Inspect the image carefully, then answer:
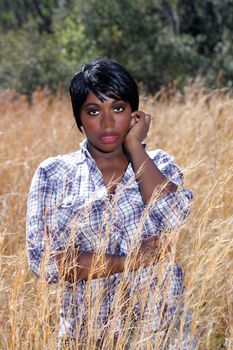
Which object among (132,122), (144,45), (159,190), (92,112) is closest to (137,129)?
(132,122)

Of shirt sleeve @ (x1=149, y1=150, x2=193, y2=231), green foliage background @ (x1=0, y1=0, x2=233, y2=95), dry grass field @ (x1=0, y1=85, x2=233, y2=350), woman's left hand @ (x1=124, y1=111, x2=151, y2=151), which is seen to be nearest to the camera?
dry grass field @ (x1=0, y1=85, x2=233, y2=350)

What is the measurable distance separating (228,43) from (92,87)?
31.6ft

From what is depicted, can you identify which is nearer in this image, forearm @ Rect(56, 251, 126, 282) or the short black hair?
forearm @ Rect(56, 251, 126, 282)

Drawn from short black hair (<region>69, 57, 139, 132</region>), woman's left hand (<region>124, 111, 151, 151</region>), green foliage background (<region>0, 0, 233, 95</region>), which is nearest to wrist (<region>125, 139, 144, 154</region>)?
woman's left hand (<region>124, 111, 151, 151</region>)

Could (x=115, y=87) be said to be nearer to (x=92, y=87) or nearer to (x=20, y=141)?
(x=92, y=87)

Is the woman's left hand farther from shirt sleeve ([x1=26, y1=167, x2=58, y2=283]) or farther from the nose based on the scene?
shirt sleeve ([x1=26, y1=167, x2=58, y2=283])

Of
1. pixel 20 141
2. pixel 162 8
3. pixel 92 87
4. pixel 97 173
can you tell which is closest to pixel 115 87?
pixel 92 87

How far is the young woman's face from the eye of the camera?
218 centimetres

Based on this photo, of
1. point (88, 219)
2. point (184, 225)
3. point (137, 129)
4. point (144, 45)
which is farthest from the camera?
point (144, 45)

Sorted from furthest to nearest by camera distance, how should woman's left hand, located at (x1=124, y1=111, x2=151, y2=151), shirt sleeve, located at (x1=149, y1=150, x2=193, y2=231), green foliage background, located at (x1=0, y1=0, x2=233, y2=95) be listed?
1. green foliage background, located at (x1=0, y1=0, x2=233, y2=95)
2. woman's left hand, located at (x1=124, y1=111, x2=151, y2=151)
3. shirt sleeve, located at (x1=149, y1=150, x2=193, y2=231)

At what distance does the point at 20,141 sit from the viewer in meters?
5.15

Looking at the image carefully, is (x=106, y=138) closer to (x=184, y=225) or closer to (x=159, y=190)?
(x=159, y=190)

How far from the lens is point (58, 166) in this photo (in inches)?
86.6

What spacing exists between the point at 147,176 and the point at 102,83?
0.29m
